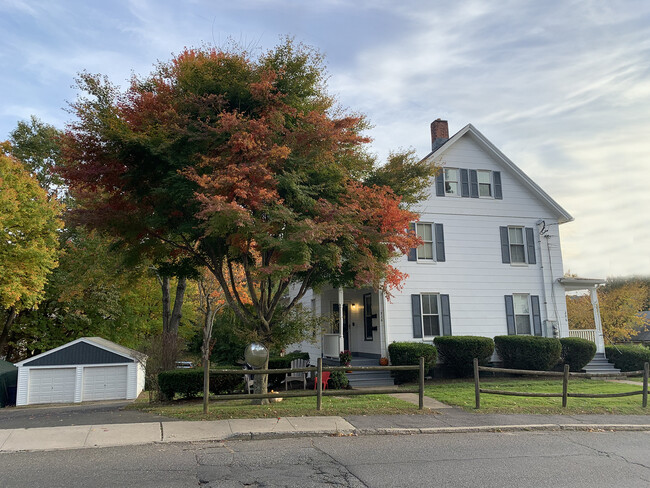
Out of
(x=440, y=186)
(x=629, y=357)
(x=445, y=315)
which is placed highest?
(x=440, y=186)

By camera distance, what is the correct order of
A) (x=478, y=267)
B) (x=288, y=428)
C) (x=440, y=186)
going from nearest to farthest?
(x=288, y=428) < (x=478, y=267) < (x=440, y=186)

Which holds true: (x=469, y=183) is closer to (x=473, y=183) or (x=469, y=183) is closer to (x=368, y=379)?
(x=473, y=183)

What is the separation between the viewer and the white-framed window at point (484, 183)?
20.2m

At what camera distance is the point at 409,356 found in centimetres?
1652

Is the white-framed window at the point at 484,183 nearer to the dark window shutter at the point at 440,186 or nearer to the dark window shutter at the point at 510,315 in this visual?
the dark window shutter at the point at 440,186

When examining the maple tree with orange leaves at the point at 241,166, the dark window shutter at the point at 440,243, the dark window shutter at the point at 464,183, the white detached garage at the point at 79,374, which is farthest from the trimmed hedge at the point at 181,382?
the dark window shutter at the point at 464,183

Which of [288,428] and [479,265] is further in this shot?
[479,265]

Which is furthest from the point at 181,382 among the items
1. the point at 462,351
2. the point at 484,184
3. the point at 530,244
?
the point at 530,244

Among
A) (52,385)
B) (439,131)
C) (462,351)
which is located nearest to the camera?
(462,351)

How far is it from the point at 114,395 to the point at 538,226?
20.9m

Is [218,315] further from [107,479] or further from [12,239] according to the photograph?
[107,479]

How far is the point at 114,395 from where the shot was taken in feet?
72.6

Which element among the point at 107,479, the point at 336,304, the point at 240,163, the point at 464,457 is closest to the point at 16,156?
the point at 336,304

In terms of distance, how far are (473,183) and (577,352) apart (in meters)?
7.90
